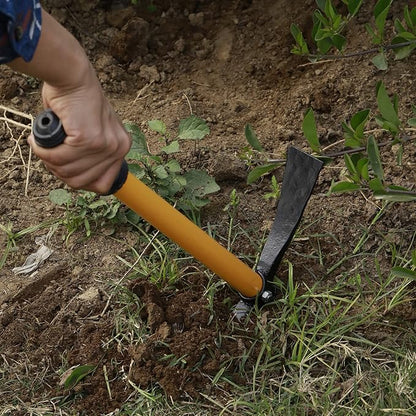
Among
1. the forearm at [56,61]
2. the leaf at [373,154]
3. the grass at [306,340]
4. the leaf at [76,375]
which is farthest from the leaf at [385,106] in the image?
the leaf at [76,375]

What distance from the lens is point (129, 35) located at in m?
2.86

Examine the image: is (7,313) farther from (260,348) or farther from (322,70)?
(322,70)

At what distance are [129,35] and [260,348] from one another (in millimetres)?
1392

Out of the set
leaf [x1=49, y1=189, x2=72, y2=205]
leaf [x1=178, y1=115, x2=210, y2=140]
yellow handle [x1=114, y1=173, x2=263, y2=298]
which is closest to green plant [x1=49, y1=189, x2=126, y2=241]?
leaf [x1=49, y1=189, x2=72, y2=205]

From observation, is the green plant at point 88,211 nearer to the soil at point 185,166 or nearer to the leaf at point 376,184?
the soil at point 185,166

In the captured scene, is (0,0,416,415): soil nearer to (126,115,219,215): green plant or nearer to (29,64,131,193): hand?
(126,115,219,215): green plant

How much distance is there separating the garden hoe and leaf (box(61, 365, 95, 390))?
418 millimetres

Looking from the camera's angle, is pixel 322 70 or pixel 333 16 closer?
pixel 333 16

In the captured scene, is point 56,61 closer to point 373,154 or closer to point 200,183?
point 373,154

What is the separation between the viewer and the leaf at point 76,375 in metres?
1.96

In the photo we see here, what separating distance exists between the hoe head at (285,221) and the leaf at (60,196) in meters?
0.63

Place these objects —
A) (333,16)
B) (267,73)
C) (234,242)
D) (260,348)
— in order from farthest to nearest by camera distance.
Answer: (267,73), (234,242), (260,348), (333,16)

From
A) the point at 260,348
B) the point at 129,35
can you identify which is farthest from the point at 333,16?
the point at 129,35

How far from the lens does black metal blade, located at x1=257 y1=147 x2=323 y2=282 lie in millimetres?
2088
